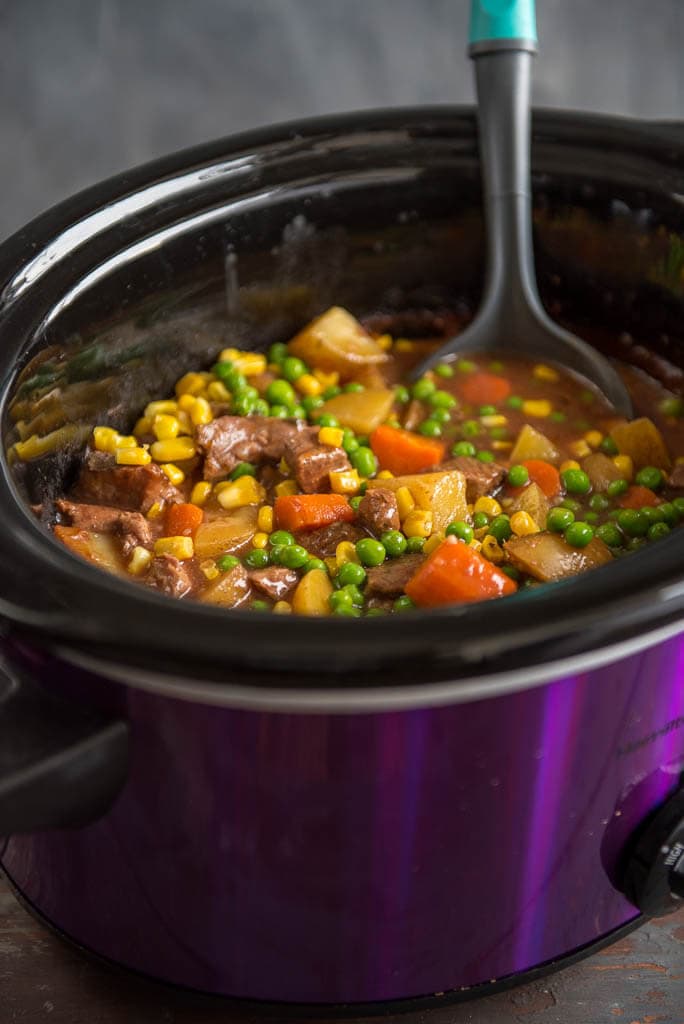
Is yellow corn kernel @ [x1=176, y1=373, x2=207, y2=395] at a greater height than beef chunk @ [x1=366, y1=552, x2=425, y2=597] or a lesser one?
greater

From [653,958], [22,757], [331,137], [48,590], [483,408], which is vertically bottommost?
[653,958]

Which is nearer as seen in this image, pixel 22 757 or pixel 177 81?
pixel 22 757

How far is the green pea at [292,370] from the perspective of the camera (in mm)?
2443

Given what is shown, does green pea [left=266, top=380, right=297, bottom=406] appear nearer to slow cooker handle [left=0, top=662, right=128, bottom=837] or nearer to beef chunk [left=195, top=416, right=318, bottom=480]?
beef chunk [left=195, top=416, right=318, bottom=480]

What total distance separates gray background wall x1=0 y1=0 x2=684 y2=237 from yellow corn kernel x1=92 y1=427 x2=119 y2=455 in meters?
1.66

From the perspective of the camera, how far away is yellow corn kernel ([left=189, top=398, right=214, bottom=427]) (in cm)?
227

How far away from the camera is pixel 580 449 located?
7.51 feet

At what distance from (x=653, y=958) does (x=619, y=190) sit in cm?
141

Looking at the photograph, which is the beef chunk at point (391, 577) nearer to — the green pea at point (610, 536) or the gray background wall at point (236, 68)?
the green pea at point (610, 536)

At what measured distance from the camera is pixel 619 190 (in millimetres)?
2346

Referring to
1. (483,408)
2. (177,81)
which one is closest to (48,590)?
(483,408)

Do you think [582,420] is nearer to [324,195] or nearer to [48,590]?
[324,195]

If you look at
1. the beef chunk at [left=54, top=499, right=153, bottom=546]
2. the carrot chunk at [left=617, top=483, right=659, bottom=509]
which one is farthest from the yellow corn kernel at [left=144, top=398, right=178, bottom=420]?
the carrot chunk at [left=617, top=483, right=659, bottom=509]

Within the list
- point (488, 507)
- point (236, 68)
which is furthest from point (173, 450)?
point (236, 68)
